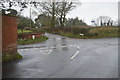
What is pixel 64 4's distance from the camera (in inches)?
2095

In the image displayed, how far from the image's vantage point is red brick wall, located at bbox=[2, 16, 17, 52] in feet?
45.0

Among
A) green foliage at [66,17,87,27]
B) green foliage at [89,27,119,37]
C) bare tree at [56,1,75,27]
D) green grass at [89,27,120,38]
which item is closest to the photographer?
green foliage at [89,27,119,37]

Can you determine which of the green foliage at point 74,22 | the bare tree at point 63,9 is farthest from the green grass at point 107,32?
the green foliage at point 74,22

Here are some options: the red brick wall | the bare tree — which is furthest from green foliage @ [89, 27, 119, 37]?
the red brick wall

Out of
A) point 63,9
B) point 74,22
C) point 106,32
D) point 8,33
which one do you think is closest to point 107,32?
point 106,32

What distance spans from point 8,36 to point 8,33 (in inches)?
7.8

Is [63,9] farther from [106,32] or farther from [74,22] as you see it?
[74,22]

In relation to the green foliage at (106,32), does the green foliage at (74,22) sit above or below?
above

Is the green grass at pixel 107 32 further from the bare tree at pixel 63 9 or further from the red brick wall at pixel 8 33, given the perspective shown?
the red brick wall at pixel 8 33

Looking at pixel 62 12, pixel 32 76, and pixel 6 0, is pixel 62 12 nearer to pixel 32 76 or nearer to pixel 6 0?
pixel 6 0

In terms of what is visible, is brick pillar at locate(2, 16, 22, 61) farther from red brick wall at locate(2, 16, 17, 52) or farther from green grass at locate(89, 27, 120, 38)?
green grass at locate(89, 27, 120, 38)

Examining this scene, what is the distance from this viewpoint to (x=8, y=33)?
14.2 meters

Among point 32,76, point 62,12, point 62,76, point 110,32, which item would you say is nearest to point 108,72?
point 62,76

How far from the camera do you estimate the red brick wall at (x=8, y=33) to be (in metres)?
13.7
